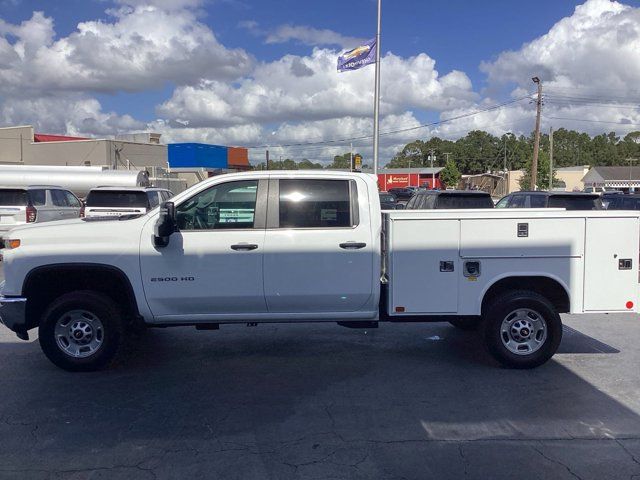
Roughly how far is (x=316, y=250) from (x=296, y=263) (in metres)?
0.24

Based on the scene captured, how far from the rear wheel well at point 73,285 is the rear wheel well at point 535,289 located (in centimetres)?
367

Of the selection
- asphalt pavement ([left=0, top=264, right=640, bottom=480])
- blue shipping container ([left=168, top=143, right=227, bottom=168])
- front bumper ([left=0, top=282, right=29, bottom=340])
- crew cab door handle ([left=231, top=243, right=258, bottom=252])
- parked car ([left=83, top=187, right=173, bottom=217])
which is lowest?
asphalt pavement ([left=0, top=264, right=640, bottom=480])

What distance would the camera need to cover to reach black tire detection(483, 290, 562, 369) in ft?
20.3

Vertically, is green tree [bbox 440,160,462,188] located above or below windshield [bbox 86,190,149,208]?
above

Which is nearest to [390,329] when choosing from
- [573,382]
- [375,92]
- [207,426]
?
[573,382]

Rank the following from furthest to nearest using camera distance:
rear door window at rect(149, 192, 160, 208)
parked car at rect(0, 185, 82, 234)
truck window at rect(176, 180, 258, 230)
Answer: rear door window at rect(149, 192, 160, 208) → parked car at rect(0, 185, 82, 234) → truck window at rect(176, 180, 258, 230)

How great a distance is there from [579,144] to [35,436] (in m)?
160

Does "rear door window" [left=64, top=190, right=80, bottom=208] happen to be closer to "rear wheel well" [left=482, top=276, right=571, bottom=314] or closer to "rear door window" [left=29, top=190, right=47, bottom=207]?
"rear door window" [left=29, top=190, right=47, bottom=207]

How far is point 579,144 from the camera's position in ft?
486

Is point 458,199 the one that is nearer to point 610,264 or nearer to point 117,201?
point 610,264

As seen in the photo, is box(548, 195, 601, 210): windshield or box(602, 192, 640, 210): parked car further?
box(602, 192, 640, 210): parked car

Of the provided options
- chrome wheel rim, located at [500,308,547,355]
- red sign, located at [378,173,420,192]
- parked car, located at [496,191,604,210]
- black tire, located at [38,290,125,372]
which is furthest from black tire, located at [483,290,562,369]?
red sign, located at [378,173,420,192]

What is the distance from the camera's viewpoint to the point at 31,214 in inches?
558

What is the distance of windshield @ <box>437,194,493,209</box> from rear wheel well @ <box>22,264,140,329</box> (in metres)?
8.01
